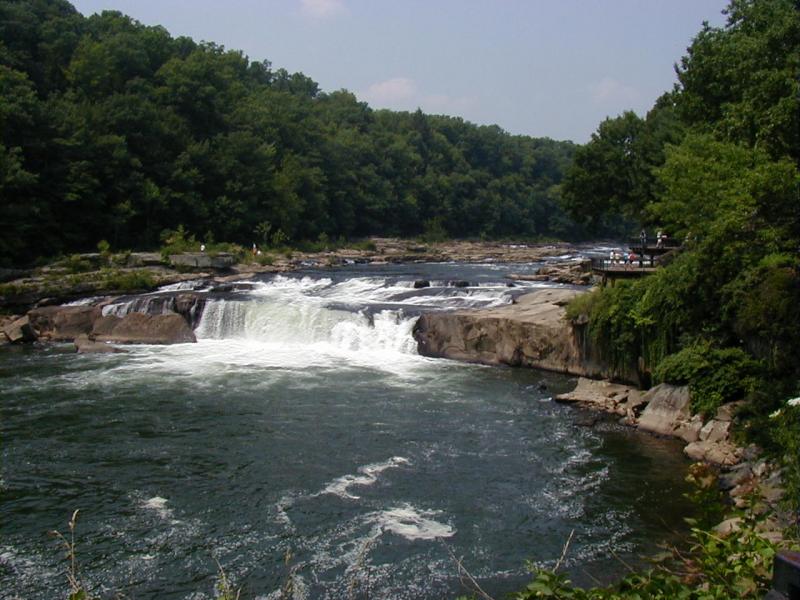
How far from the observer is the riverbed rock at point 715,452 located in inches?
533

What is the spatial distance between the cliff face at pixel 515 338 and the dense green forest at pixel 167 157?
23.1 meters

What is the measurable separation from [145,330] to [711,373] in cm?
1857

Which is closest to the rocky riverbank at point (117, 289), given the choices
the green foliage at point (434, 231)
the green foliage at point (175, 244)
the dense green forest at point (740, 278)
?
the green foliage at point (175, 244)

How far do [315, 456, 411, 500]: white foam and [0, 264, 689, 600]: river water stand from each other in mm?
40

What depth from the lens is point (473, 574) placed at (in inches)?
386

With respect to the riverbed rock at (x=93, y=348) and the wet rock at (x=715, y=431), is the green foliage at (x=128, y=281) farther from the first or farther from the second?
the wet rock at (x=715, y=431)

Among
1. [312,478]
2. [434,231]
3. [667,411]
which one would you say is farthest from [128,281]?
[434,231]

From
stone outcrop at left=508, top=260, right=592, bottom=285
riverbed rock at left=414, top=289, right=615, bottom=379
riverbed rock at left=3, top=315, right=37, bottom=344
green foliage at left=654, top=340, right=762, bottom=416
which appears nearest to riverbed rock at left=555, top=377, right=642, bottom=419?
green foliage at left=654, top=340, right=762, bottom=416

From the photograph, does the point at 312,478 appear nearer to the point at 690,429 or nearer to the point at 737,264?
the point at 690,429

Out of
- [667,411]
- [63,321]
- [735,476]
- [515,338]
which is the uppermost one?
[515,338]

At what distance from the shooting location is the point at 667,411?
15.9m

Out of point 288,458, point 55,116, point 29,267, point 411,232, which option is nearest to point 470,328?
point 288,458

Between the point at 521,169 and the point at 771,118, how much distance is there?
98.1 meters

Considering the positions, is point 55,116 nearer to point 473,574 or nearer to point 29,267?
point 29,267
